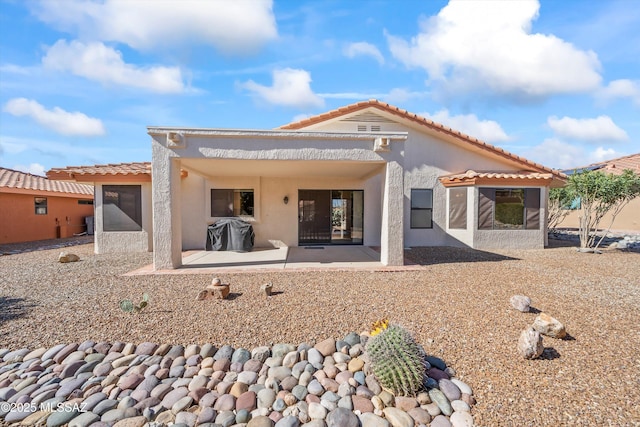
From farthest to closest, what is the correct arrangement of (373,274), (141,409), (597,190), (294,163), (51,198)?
1. (51,198)
2. (597,190)
3. (294,163)
4. (373,274)
5. (141,409)

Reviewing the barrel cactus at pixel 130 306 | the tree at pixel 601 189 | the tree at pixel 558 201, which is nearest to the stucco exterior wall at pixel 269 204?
the barrel cactus at pixel 130 306

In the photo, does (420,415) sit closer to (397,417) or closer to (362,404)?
(397,417)

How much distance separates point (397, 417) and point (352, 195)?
37.2 feet

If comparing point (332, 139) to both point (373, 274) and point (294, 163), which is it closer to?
point (294, 163)

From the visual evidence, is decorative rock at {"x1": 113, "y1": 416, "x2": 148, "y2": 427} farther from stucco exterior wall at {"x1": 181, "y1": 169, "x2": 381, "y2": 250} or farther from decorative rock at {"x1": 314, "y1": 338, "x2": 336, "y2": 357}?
stucco exterior wall at {"x1": 181, "y1": 169, "x2": 381, "y2": 250}

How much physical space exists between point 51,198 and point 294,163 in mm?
17494

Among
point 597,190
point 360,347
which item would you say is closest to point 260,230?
point 360,347

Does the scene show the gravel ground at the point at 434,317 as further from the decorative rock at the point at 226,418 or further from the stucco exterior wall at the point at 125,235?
the stucco exterior wall at the point at 125,235

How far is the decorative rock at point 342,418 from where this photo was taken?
287cm

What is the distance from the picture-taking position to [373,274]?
7.93m

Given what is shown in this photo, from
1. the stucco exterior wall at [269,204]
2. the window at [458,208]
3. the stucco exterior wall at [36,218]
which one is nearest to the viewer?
the stucco exterior wall at [269,204]

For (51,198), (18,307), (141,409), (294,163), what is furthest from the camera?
(51,198)

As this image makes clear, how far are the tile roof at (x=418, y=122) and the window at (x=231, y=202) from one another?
11.2 ft

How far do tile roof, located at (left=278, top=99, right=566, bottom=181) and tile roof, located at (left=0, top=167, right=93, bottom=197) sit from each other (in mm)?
14265
